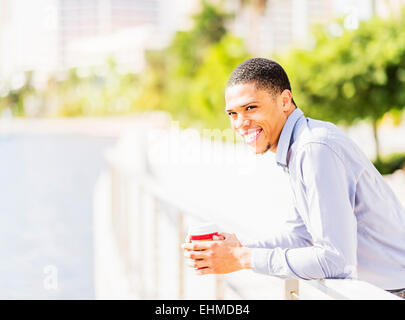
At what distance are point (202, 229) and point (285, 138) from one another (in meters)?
0.35

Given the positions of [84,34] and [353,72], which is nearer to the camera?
[353,72]

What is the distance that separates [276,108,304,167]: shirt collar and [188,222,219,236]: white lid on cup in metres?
0.27

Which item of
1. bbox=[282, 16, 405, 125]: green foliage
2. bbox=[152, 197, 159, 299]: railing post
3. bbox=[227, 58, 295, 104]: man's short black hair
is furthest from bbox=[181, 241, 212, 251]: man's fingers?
bbox=[282, 16, 405, 125]: green foliage

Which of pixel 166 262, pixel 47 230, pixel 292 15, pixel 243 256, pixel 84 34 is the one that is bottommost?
pixel 47 230

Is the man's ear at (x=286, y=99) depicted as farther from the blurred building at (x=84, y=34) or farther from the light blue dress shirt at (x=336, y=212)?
the blurred building at (x=84, y=34)

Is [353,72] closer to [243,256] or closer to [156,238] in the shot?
[156,238]

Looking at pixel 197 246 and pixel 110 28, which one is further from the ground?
pixel 110 28

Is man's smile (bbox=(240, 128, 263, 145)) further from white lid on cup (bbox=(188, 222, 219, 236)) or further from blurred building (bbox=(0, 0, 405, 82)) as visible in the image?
blurred building (bbox=(0, 0, 405, 82))

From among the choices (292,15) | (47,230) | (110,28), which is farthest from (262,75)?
(110,28)

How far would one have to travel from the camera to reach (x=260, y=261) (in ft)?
4.83

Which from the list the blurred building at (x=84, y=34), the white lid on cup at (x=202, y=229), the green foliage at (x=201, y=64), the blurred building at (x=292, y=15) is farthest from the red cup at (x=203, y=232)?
the blurred building at (x=84, y=34)
